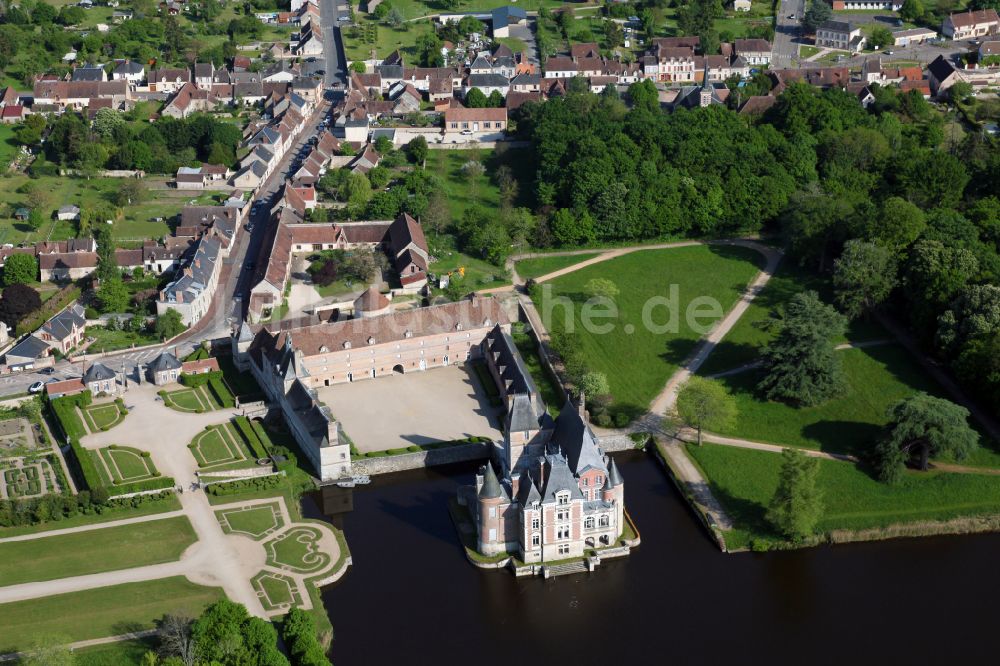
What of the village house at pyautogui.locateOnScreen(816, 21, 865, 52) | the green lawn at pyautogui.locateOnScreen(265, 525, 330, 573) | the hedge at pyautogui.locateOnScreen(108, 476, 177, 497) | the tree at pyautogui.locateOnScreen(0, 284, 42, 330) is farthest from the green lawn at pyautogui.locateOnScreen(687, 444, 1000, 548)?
the village house at pyautogui.locateOnScreen(816, 21, 865, 52)

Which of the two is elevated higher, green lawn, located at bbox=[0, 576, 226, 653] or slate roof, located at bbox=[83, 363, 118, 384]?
slate roof, located at bbox=[83, 363, 118, 384]

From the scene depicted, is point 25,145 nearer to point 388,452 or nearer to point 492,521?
point 388,452

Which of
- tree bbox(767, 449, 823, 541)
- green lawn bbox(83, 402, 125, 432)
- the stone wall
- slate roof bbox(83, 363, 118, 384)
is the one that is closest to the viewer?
tree bbox(767, 449, 823, 541)

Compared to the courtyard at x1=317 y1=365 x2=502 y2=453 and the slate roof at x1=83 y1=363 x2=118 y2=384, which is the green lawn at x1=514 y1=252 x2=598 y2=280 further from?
the slate roof at x1=83 y1=363 x2=118 y2=384

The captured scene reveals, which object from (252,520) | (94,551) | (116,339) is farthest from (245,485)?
(116,339)

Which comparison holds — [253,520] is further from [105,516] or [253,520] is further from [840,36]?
[840,36]

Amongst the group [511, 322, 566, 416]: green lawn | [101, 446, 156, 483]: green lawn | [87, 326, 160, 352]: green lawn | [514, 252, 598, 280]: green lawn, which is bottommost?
[511, 322, 566, 416]: green lawn
